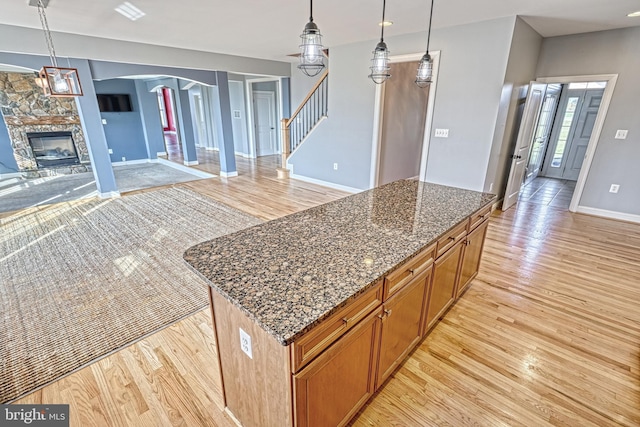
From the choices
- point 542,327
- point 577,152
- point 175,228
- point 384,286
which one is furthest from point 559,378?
point 577,152

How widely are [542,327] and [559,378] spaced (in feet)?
1.65

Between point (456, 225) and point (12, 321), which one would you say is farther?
point (12, 321)

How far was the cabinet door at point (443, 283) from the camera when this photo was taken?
1.89m

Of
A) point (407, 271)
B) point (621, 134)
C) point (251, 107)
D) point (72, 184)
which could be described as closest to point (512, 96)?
point (621, 134)

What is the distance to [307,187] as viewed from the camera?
6.10 m

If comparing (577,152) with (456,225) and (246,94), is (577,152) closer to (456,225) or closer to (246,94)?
(456,225)

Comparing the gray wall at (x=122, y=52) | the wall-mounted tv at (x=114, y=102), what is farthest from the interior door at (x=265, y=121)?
the wall-mounted tv at (x=114, y=102)

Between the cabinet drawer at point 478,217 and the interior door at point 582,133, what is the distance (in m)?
5.51

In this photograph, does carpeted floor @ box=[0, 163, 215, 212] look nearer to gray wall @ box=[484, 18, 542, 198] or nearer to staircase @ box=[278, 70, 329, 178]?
staircase @ box=[278, 70, 329, 178]

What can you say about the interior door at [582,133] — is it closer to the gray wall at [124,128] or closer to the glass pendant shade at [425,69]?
the glass pendant shade at [425,69]

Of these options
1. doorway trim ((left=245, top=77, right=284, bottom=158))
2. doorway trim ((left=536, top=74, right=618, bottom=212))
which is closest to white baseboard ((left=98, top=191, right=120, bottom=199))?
doorway trim ((left=245, top=77, right=284, bottom=158))

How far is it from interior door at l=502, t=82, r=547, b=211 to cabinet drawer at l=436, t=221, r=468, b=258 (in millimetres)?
3215

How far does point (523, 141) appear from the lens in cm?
454

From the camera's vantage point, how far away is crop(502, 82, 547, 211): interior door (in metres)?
4.30
